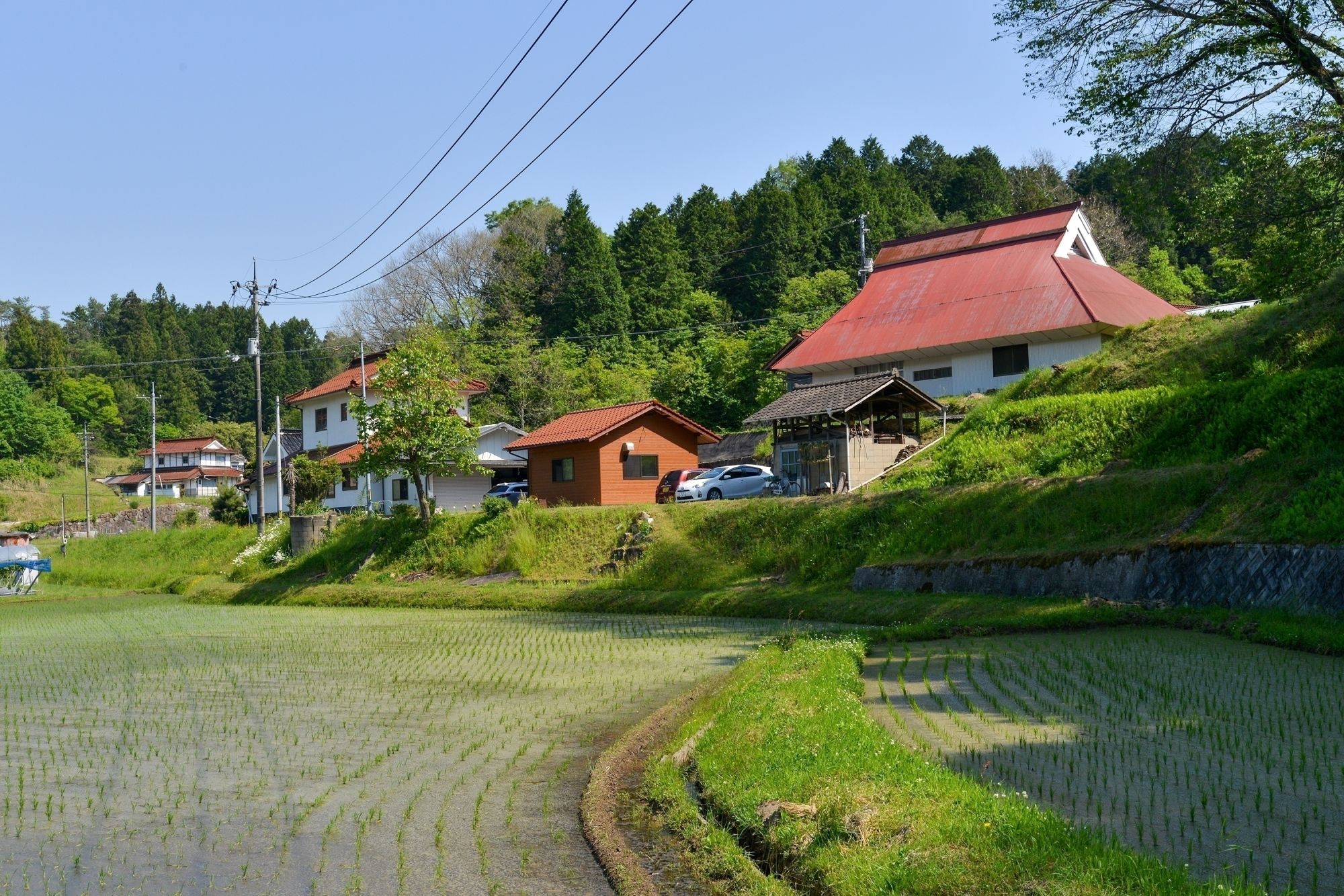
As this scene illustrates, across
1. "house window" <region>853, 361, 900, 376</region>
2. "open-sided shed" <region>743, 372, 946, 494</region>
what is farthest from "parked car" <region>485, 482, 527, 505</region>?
"open-sided shed" <region>743, 372, 946, 494</region>

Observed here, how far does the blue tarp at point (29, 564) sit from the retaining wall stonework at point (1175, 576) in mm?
30729

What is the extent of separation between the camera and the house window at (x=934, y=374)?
36.6 meters

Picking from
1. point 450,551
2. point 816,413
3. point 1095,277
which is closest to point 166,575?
point 450,551

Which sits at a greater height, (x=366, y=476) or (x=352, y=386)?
(x=352, y=386)

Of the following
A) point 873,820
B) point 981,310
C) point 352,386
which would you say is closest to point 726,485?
point 981,310

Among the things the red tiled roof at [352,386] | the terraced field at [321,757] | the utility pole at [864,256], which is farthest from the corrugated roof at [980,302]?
the terraced field at [321,757]

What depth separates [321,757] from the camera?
28.9 feet

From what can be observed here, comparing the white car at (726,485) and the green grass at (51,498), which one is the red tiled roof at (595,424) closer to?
the white car at (726,485)

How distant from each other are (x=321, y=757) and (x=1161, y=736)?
6292mm

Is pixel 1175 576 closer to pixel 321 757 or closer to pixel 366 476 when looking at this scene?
pixel 321 757

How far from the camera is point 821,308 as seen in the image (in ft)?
186

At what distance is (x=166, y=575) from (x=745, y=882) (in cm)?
→ 3722

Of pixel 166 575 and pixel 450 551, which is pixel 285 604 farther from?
pixel 166 575

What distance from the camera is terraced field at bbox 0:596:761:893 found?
6117mm
